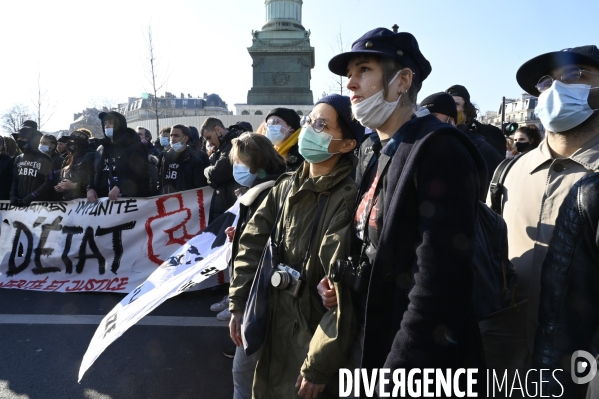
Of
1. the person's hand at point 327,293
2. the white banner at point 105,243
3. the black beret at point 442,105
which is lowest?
the white banner at point 105,243

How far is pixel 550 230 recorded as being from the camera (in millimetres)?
1991

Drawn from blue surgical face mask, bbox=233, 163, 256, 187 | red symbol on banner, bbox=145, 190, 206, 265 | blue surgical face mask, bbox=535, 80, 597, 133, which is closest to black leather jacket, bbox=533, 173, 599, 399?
blue surgical face mask, bbox=535, 80, 597, 133

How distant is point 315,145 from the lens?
2.36 metres

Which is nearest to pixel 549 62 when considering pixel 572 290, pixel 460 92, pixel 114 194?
pixel 572 290

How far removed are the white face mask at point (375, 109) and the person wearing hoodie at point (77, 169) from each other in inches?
239

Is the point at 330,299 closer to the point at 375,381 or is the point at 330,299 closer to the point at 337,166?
the point at 375,381

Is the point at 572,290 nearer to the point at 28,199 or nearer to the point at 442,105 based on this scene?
the point at 442,105

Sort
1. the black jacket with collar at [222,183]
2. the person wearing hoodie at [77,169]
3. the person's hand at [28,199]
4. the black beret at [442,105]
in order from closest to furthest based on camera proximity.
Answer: the black beret at [442,105] → the black jacket with collar at [222,183] → the person's hand at [28,199] → the person wearing hoodie at [77,169]

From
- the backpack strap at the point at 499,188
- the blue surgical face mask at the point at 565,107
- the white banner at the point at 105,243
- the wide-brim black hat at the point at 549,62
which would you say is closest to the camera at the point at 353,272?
the backpack strap at the point at 499,188

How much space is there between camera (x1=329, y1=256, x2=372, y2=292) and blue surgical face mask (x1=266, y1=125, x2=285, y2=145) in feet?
7.73

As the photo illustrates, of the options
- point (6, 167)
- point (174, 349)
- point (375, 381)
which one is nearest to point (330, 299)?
point (375, 381)

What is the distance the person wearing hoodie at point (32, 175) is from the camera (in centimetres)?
704

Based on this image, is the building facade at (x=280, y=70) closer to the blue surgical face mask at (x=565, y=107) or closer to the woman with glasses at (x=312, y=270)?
the woman with glasses at (x=312, y=270)

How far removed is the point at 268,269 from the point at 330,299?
456 mm
